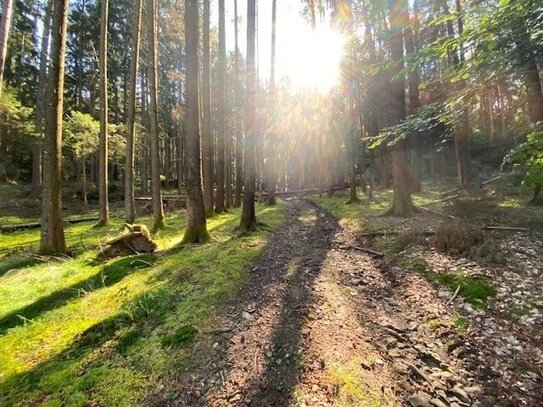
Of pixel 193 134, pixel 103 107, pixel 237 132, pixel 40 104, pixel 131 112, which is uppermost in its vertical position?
pixel 40 104

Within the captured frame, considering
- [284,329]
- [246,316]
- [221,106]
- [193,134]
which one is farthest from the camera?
[221,106]

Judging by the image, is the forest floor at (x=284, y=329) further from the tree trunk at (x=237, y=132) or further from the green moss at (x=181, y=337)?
the tree trunk at (x=237, y=132)

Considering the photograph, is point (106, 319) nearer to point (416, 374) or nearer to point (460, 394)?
point (416, 374)

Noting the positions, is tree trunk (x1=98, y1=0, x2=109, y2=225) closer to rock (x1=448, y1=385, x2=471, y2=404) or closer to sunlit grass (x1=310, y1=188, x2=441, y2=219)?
sunlit grass (x1=310, y1=188, x2=441, y2=219)

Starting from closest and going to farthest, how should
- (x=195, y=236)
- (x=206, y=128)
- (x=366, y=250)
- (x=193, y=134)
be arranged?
(x=366, y=250), (x=193, y=134), (x=195, y=236), (x=206, y=128)

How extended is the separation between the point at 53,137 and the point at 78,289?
14.2 ft

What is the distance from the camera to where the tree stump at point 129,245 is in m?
8.57

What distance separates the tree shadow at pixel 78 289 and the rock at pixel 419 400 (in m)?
5.48

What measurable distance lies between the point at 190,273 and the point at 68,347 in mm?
2340

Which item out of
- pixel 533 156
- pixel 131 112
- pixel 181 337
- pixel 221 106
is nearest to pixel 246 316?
pixel 181 337

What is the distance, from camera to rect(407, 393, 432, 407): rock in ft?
9.79

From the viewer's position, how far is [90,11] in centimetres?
2694

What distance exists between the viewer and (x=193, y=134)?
898 cm

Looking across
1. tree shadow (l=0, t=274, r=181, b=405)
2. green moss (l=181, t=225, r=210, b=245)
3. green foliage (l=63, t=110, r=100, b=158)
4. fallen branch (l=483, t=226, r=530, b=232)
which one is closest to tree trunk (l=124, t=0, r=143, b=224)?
green moss (l=181, t=225, r=210, b=245)
